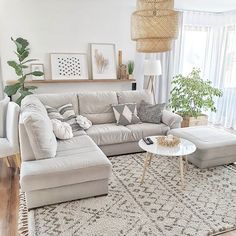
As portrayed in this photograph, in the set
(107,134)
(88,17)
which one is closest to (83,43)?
(88,17)

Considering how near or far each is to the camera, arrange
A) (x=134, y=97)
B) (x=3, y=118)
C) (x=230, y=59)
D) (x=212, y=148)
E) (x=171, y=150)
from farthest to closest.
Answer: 1. (x=230, y=59)
2. (x=134, y=97)
3. (x=3, y=118)
4. (x=212, y=148)
5. (x=171, y=150)

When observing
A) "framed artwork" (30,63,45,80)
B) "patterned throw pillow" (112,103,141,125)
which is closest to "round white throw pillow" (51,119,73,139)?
"patterned throw pillow" (112,103,141,125)

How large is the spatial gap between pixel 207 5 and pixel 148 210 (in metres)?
4.10

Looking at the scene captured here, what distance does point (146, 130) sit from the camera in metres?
3.67

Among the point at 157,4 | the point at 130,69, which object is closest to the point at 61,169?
the point at 157,4

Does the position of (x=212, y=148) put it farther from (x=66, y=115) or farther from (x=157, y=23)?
(x=66, y=115)

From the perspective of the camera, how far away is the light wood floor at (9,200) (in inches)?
83.1

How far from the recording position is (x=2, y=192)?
8.75ft

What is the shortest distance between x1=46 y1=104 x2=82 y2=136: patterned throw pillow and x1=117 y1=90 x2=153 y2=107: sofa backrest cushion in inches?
35.7

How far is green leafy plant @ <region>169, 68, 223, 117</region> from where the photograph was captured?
4.69 metres

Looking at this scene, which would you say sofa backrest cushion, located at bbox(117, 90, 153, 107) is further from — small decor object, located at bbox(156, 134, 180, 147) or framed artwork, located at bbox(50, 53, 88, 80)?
small decor object, located at bbox(156, 134, 180, 147)

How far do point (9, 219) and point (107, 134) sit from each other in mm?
1651

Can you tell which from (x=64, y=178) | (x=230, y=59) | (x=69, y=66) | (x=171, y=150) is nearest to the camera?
(x=64, y=178)

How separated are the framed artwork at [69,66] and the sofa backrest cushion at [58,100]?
0.76 metres
